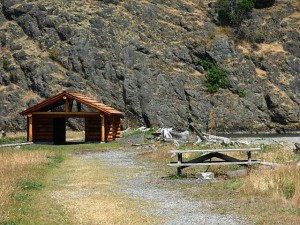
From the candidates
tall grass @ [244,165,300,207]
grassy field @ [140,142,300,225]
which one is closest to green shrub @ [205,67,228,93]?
grassy field @ [140,142,300,225]

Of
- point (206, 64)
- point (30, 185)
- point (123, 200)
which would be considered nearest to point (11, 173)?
point (30, 185)

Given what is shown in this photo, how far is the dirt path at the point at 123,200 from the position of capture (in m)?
10.7

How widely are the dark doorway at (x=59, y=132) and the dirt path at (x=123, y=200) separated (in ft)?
78.1

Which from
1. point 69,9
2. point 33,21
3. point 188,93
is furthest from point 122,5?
point 188,93

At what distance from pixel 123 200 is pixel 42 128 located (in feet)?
105

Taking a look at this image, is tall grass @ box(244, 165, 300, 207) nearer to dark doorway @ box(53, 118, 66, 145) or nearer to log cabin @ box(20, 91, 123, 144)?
log cabin @ box(20, 91, 123, 144)

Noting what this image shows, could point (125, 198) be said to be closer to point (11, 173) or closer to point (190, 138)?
point (11, 173)

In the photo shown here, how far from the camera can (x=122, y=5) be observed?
267 ft

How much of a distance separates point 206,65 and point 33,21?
29.7 m

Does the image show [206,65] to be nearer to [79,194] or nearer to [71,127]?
[71,127]

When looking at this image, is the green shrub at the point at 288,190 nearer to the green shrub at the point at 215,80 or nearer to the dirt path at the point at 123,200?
the dirt path at the point at 123,200

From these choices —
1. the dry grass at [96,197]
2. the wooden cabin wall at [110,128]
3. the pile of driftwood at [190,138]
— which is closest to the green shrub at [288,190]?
the dry grass at [96,197]

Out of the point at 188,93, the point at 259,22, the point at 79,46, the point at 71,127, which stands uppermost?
the point at 259,22

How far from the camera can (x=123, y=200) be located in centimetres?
1329
